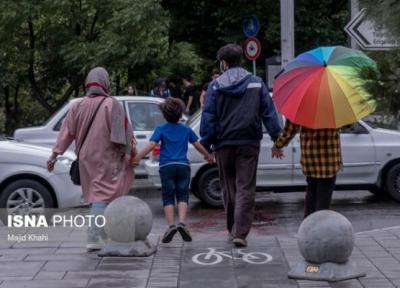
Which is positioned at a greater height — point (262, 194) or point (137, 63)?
point (137, 63)

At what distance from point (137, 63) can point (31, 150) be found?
10990 mm

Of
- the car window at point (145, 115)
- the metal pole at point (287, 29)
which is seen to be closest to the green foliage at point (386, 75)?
the car window at point (145, 115)

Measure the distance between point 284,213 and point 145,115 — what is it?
421cm

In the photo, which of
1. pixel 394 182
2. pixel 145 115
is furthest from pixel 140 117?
pixel 394 182

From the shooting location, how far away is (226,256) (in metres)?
8.94

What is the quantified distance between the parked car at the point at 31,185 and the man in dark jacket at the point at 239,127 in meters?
2.71

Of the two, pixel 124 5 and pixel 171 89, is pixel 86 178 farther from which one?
pixel 171 89

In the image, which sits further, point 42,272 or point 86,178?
point 86,178

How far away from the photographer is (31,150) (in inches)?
458

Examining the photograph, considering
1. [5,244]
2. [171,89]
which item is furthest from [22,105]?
[5,244]

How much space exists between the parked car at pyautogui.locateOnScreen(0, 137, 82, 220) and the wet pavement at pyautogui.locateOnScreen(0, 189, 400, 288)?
0.54 metres

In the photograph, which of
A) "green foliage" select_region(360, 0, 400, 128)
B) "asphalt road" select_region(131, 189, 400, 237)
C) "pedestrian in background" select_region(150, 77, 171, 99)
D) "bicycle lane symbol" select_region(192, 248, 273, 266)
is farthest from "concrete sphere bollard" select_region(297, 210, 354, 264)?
"pedestrian in background" select_region(150, 77, 171, 99)

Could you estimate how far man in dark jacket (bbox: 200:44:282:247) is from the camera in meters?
9.20

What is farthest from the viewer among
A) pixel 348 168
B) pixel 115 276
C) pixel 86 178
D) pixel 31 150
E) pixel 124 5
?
pixel 124 5
